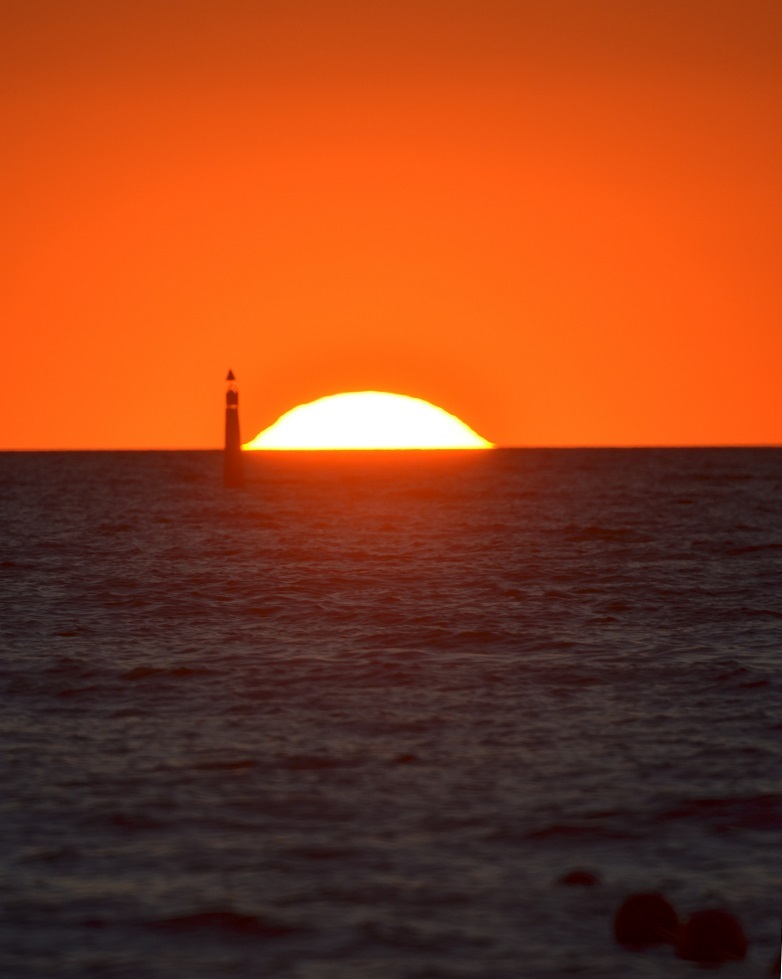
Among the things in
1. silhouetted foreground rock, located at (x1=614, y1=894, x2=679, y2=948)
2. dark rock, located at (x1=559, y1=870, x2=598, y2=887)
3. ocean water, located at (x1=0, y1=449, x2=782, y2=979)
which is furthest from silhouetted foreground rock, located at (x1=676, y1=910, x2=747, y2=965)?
dark rock, located at (x1=559, y1=870, x2=598, y2=887)

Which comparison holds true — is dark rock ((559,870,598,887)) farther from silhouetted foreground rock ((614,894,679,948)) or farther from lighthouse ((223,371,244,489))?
lighthouse ((223,371,244,489))

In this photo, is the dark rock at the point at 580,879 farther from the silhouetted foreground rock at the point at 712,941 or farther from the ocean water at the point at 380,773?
the silhouetted foreground rock at the point at 712,941

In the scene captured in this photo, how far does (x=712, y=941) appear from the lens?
9.48 metres

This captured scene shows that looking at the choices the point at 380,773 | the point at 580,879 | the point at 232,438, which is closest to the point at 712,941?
the point at 580,879

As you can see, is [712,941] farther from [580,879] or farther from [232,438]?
[232,438]

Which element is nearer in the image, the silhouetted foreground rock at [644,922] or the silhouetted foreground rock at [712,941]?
the silhouetted foreground rock at [712,941]

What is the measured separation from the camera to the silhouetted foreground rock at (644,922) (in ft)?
32.1

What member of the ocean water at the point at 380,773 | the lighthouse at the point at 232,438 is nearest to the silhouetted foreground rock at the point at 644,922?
the ocean water at the point at 380,773

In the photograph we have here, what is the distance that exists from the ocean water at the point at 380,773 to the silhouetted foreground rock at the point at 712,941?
11 centimetres

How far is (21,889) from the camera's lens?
10.7 metres

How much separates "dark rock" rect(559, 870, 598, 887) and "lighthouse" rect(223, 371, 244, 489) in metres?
63.9

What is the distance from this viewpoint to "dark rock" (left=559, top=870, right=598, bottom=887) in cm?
1086

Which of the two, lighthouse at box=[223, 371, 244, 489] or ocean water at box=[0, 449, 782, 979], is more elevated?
lighthouse at box=[223, 371, 244, 489]

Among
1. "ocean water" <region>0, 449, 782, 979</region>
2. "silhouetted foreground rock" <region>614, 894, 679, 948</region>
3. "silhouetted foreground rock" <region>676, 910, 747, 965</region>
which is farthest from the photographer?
"ocean water" <region>0, 449, 782, 979</region>
